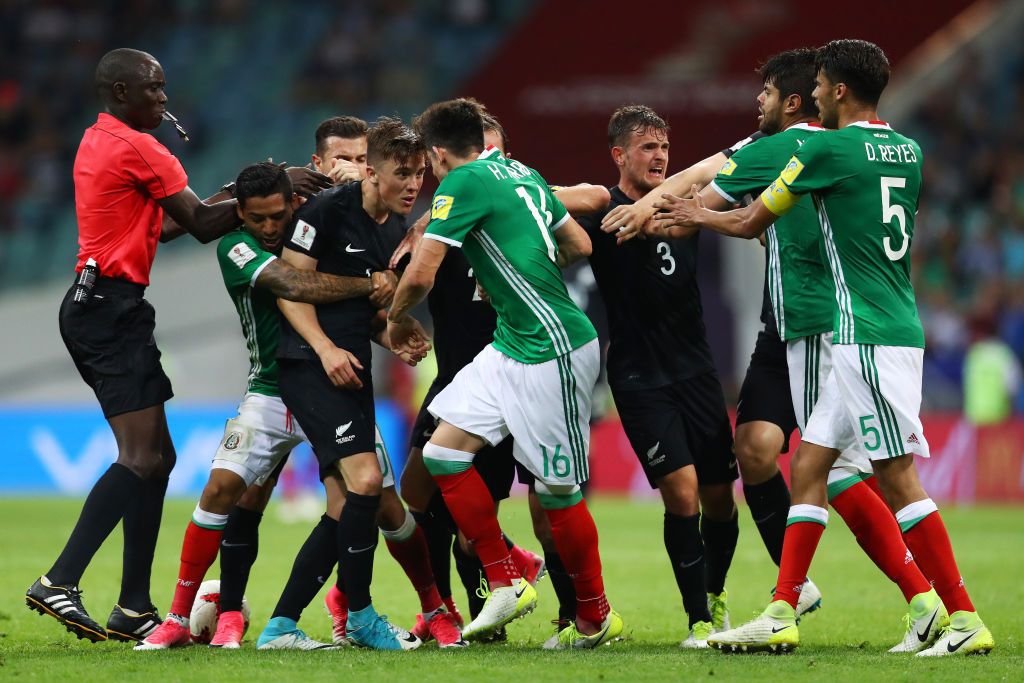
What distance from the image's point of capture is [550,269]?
651 centimetres

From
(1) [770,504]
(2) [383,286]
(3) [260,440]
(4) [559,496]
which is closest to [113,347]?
(3) [260,440]

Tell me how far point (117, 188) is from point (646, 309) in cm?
267

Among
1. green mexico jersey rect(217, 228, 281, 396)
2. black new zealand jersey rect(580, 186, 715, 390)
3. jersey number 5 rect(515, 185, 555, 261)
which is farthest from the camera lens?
black new zealand jersey rect(580, 186, 715, 390)

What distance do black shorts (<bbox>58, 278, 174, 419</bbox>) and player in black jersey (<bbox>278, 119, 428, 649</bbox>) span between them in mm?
657

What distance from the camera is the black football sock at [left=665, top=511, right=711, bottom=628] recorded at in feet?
22.3

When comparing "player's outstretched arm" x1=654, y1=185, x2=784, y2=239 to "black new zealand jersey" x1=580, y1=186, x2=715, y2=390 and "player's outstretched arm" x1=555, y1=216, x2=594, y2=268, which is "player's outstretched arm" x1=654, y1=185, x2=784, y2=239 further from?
"black new zealand jersey" x1=580, y1=186, x2=715, y2=390

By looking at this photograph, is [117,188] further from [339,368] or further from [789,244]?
[789,244]

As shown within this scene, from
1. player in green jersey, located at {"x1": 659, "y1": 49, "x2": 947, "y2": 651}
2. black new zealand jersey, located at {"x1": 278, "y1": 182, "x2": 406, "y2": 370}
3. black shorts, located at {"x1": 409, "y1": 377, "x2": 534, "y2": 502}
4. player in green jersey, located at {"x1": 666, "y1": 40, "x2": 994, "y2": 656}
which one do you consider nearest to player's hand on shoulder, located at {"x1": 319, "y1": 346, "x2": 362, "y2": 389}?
black new zealand jersey, located at {"x1": 278, "y1": 182, "x2": 406, "y2": 370}

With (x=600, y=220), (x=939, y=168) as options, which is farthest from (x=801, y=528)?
(x=939, y=168)

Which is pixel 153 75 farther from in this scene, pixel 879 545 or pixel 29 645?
pixel 879 545

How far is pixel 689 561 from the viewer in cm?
683

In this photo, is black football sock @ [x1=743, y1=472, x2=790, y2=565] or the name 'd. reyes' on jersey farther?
black football sock @ [x1=743, y1=472, x2=790, y2=565]

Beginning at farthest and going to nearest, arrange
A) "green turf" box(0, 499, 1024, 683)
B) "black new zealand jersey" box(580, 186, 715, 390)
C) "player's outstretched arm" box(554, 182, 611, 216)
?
"black new zealand jersey" box(580, 186, 715, 390), "player's outstretched arm" box(554, 182, 611, 216), "green turf" box(0, 499, 1024, 683)

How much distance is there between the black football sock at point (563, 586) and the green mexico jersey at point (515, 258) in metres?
1.27
